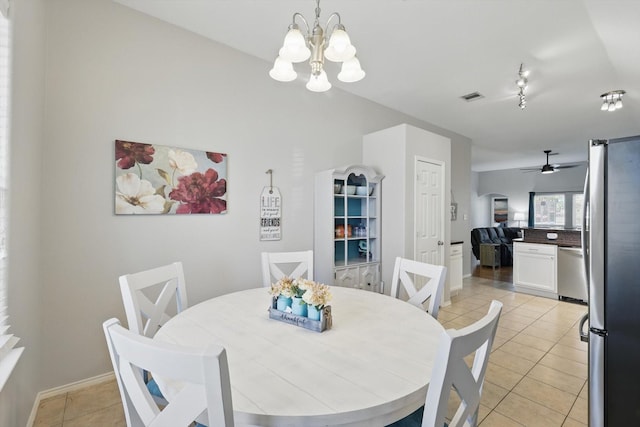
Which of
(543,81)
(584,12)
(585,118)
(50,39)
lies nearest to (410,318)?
(584,12)

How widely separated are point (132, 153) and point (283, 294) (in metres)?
1.76

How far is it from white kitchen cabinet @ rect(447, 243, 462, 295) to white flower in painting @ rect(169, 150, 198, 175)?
13.2 ft

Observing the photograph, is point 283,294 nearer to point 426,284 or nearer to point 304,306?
point 304,306

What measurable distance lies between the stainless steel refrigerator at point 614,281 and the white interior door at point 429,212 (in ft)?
7.06

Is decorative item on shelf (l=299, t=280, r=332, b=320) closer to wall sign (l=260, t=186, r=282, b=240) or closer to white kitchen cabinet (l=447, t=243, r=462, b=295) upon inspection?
wall sign (l=260, t=186, r=282, b=240)

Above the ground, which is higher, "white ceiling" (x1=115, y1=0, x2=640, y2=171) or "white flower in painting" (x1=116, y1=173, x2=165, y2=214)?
"white ceiling" (x1=115, y1=0, x2=640, y2=171)

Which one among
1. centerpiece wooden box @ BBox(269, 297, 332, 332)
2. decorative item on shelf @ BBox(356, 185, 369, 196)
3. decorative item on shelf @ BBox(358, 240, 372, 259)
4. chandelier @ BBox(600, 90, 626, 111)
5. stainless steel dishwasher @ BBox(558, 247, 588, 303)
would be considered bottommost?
stainless steel dishwasher @ BBox(558, 247, 588, 303)

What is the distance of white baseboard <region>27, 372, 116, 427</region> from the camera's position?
6.12 feet

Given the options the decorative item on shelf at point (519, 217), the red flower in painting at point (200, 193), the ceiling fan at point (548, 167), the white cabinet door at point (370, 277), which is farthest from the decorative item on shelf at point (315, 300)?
the decorative item on shelf at point (519, 217)

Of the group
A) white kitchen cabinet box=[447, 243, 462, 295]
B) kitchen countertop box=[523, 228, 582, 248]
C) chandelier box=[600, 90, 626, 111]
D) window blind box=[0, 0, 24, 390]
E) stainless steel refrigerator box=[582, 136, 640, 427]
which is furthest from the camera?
white kitchen cabinet box=[447, 243, 462, 295]

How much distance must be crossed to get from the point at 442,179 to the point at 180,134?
324cm

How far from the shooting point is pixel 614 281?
4.68ft

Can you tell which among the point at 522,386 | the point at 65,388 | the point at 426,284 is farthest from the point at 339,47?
the point at 65,388

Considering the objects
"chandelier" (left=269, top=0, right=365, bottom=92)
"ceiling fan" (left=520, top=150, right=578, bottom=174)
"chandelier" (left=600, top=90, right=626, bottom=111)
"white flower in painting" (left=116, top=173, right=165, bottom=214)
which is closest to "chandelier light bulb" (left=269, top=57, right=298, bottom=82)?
"chandelier" (left=269, top=0, right=365, bottom=92)
